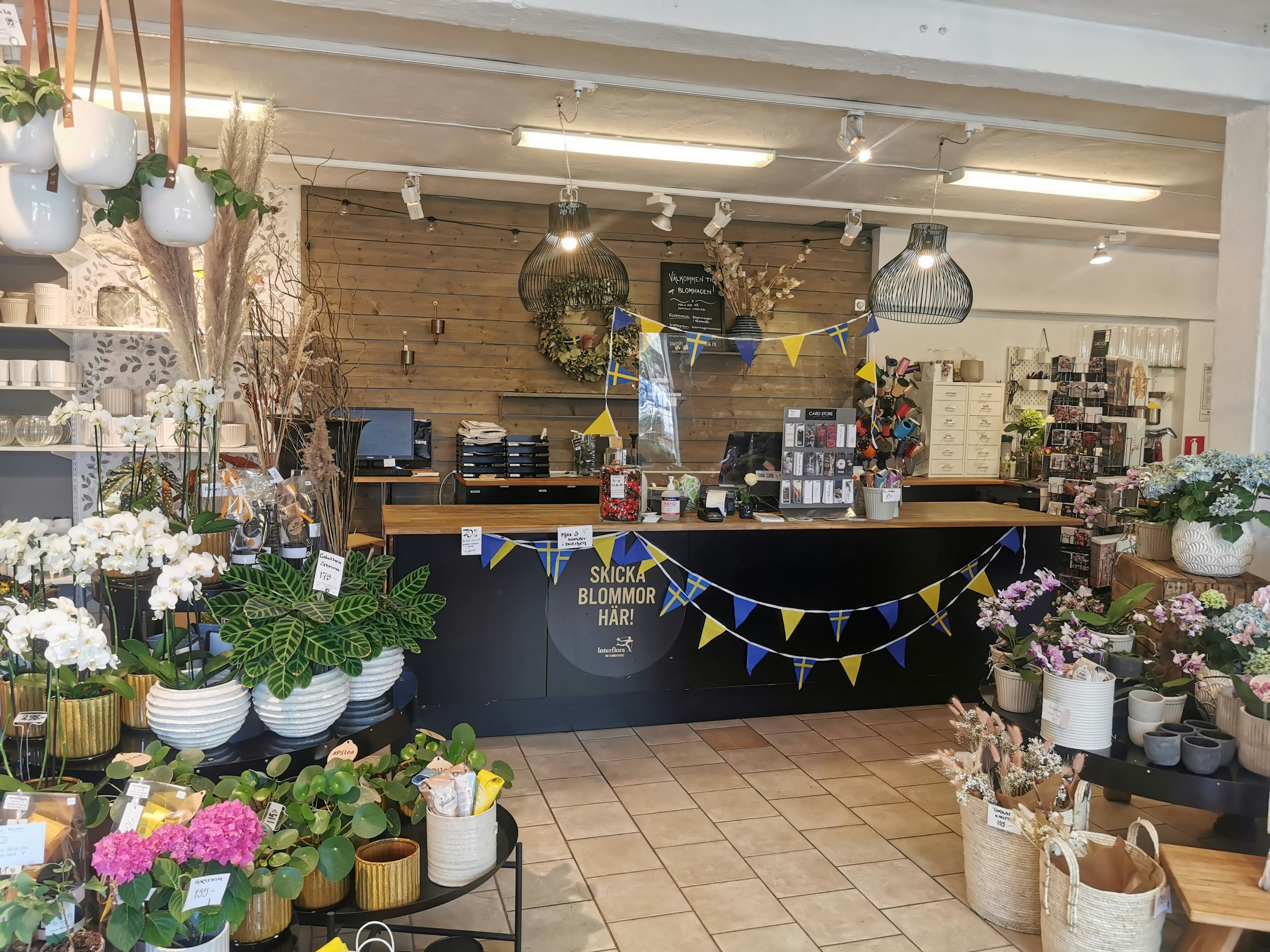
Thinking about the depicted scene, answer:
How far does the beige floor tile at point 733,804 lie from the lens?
3.54 meters

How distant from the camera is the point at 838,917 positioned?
284 centimetres

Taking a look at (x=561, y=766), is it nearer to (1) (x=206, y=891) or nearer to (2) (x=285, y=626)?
(2) (x=285, y=626)

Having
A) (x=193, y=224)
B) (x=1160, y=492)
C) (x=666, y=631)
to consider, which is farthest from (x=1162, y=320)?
(x=193, y=224)

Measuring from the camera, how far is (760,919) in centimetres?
282

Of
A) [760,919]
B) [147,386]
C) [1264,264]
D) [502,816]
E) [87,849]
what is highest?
[1264,264]

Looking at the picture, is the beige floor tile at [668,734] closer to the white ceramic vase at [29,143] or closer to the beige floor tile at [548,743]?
the beige floor tile at [548,743]

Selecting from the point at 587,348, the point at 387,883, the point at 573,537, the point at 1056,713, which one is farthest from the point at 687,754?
the point at 587,348

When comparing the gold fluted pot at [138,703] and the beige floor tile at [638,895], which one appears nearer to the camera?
the gold fluted pot at [138,703]

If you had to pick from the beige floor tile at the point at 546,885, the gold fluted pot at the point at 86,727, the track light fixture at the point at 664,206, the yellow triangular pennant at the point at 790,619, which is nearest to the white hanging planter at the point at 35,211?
the gold fluted pot at the point at 86,727

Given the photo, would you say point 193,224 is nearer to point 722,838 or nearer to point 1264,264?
point 722,838

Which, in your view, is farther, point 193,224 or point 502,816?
point 502,816

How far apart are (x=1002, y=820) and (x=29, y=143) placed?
Result: 2.95m

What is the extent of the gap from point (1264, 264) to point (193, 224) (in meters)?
3.74

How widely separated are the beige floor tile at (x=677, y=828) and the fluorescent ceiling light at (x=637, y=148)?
12.1 ft
